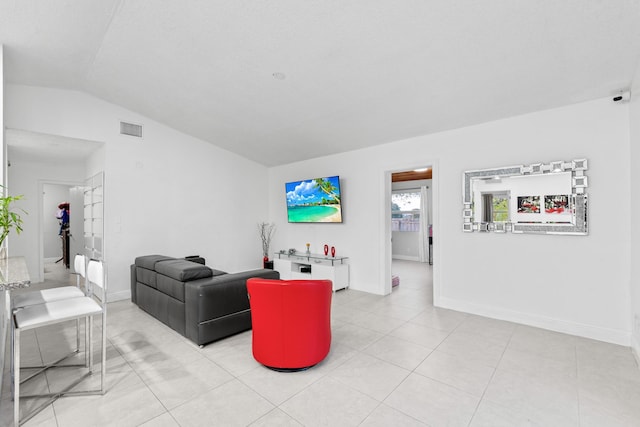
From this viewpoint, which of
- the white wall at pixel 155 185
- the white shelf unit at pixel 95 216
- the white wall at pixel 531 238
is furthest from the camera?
the white shelf unit at pixel 95 216

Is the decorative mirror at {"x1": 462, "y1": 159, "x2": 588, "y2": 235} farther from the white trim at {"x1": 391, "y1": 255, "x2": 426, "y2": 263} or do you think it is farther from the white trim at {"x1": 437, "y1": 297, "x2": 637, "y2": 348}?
the white trim at {"x1": 391, "y1": 255, "x2": 426, "y2": 263}

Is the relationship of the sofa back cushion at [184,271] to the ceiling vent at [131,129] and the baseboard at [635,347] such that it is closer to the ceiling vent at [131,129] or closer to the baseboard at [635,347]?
the ceiling vent at [131,129]

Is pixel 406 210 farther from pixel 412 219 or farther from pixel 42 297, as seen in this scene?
pixel 42 297

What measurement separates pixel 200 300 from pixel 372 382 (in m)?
1.70

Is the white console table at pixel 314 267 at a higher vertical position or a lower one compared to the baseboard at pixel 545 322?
higher

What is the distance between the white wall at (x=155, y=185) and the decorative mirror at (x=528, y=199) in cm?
434

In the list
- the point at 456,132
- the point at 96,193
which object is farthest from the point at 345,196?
the point at 96,193

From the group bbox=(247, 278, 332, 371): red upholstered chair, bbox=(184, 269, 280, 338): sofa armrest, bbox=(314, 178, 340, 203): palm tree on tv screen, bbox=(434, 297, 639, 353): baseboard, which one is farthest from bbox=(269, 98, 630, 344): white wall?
bbox=(184, 269, 280, 338): sofa armrest

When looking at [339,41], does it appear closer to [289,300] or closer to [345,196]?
[289,300]

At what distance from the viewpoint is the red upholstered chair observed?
2.35 metres

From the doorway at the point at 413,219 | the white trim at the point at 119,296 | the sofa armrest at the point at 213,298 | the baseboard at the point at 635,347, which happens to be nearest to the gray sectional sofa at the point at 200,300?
the sofa armrest at the point at 213,298

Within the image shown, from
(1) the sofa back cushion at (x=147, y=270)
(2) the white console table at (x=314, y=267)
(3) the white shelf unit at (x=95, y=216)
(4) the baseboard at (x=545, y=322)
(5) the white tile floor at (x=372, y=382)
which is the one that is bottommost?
(5) the white tile floor at (x=372, y=382)

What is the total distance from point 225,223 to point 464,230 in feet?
14.4

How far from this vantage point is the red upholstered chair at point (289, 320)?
235 centimetres
